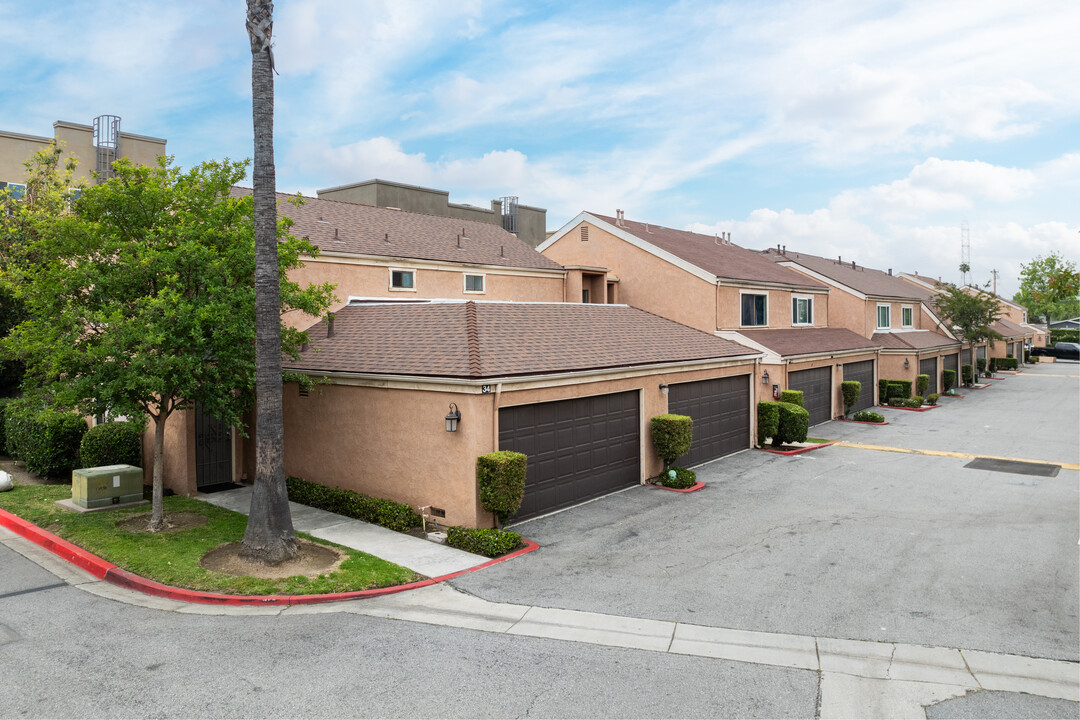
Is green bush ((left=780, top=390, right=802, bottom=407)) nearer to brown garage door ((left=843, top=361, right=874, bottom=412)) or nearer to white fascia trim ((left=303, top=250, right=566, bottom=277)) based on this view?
brown garage door ((left=843, top=361, right=874, bottom=412))

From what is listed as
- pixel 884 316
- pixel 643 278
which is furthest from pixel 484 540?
pixel 884 316

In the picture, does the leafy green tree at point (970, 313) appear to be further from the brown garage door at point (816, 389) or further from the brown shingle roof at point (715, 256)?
the brown garage door at point (816, 389)

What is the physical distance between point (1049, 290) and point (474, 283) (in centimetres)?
1729

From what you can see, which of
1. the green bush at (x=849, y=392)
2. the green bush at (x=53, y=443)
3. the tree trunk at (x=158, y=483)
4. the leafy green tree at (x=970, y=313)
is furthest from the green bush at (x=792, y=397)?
the leafy green tree at (x=970, y=313)

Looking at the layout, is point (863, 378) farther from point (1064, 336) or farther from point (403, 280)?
point (1064, 336)

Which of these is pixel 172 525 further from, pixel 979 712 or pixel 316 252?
pixel 979 712

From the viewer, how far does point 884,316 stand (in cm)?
3947

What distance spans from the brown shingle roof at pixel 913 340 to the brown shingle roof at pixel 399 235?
20093 mm

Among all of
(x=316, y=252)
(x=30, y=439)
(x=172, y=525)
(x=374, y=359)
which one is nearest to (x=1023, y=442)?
(x=374, y=359)

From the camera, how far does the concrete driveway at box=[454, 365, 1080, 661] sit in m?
9.58

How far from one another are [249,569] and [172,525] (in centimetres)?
370

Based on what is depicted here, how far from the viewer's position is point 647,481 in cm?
1795

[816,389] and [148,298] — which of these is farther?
[816,389]

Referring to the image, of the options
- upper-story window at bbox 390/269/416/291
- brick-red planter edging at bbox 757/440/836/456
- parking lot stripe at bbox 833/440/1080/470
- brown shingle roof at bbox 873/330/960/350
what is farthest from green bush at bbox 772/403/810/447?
brown shingle roof at bbox 873/330/960/350
